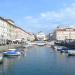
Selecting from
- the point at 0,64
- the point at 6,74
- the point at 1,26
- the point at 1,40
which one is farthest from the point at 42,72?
the point at 1,26

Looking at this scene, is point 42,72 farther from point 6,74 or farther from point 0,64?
point 0,64

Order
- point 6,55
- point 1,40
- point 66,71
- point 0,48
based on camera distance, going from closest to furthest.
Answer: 1. point 66,71
2. point 6,55
3. point 0,48
4. point 1,40

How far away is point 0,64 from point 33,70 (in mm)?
7513

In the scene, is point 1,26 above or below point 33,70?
above

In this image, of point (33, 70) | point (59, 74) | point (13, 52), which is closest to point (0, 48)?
point (13, 52)

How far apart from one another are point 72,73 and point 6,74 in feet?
28.3

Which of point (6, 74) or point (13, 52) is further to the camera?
point (13, 52)

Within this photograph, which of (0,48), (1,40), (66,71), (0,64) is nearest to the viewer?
(66,71)

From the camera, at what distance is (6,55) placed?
6500cm

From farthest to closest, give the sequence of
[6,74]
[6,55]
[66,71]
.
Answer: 1. [6,55]
2. [66,71]
3. [6,74]

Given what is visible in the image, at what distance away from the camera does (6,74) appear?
1502 inches

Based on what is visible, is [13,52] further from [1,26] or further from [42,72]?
[1,26]

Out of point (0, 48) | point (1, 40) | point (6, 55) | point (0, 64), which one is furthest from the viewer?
point (1, 40)

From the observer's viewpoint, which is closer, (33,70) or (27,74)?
(27,74)
